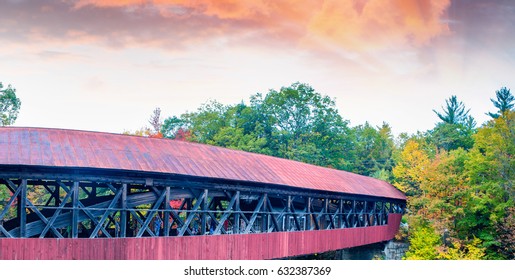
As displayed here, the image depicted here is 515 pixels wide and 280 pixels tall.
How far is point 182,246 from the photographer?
74.0ft

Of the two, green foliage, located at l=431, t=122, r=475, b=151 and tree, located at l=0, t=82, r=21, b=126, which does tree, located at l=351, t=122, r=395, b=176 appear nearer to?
green foliage, located at l=431, t=122, r=475, b=151

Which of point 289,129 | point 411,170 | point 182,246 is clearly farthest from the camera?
point 289,129

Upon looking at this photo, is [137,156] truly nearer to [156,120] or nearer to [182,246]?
[182,246]

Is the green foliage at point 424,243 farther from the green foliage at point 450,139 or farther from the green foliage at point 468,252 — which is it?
the green foliage at point 450,139

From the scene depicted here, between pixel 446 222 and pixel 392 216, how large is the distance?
4647 mm

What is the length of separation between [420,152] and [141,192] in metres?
30.5

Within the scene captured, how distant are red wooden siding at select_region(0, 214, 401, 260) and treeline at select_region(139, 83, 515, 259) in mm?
6856

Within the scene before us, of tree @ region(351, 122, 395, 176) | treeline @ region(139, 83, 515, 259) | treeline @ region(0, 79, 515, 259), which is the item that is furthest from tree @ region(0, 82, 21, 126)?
tree @ region(351, 122, 395, 176)

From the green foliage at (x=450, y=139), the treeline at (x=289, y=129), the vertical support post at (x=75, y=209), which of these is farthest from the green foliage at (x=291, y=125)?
the vertical support post at (x=75, y=209)

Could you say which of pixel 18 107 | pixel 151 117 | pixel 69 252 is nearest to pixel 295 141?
pixel 151 117

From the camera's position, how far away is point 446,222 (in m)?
36.6

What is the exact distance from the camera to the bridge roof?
1956cm

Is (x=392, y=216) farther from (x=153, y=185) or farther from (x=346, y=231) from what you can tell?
(x=153, y=185)

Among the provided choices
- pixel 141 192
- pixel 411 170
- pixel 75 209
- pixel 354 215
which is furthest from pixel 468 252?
pixel 75 209
